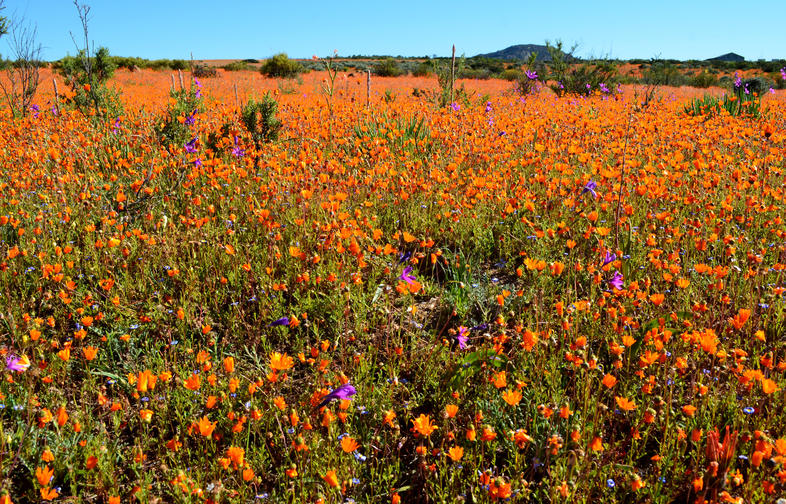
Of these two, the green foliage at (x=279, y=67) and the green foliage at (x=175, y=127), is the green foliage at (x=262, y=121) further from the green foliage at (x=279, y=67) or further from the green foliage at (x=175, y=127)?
the green foliage at (x=279, y=67)

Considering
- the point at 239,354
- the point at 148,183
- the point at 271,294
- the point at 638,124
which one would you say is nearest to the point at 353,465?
the point at 239,354

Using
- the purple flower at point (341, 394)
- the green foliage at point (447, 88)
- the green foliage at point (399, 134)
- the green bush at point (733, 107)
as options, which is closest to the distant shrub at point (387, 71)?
the green foliage at point (447, 88)

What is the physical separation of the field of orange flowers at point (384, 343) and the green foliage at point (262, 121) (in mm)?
899

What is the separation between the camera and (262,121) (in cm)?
586

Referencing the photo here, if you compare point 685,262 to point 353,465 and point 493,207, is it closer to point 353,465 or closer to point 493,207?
point 493,207

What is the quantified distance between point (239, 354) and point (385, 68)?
3361cm

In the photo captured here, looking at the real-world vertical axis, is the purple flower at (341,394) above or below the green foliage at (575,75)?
below

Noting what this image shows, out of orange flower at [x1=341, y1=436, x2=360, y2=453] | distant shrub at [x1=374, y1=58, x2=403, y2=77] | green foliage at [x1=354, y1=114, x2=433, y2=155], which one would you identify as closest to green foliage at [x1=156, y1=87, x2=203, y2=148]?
green foliage at [x1=354, y1=114, x2=433, y2=155]

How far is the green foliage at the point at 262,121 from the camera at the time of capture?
5.81 metres

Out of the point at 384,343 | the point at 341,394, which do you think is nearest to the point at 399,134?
the point at 384,343

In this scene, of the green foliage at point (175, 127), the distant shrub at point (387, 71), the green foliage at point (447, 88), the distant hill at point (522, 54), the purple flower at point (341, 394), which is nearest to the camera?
the purple flower at point (341, 394)

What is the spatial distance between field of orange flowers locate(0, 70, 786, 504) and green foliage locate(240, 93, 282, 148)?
90 cm

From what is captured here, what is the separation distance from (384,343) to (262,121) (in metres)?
4.00

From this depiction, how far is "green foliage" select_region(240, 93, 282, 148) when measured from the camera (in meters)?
5.81
